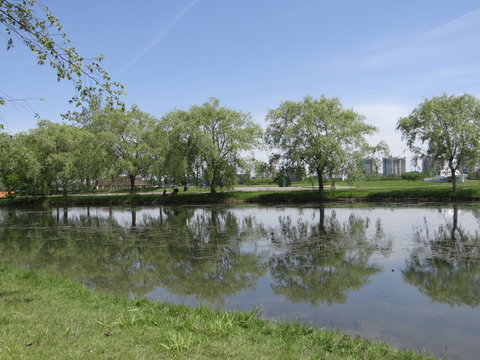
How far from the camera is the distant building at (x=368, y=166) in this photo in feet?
142

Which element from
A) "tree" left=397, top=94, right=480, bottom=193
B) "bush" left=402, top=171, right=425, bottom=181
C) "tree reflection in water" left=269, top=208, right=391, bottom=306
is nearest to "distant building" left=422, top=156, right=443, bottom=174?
"tree" left=397, top=94, right=480, bottom=193

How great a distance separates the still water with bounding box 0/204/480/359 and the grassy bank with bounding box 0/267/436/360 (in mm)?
1342

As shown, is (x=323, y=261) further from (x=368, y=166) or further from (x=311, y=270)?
(x=368, y=166)

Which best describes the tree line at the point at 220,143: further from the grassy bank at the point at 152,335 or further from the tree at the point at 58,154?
the grassy bank at the point at 152,335

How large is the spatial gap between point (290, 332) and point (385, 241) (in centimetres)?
1174

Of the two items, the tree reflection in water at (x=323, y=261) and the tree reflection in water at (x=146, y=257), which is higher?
the tree reflection in water at (x=323, y=261)

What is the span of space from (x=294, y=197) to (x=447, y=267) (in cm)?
3485

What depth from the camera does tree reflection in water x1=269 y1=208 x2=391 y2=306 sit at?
10.4 metres

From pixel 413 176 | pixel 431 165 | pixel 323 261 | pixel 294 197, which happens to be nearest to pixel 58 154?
pixel 294 197

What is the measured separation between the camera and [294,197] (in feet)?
154

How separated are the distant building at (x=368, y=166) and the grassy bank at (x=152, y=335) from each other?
38.3m

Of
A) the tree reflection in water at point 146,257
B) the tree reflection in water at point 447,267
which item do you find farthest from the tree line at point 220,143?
the tree reflection in water at point 447,267

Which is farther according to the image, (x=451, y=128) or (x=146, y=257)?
(x=451, y=128)

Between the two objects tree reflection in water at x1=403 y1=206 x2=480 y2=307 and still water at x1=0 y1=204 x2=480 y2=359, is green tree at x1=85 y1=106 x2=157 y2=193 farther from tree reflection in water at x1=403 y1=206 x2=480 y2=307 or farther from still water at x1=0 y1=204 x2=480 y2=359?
tree reflection in water at x1=403 y1=206 x2=480 y2=307
